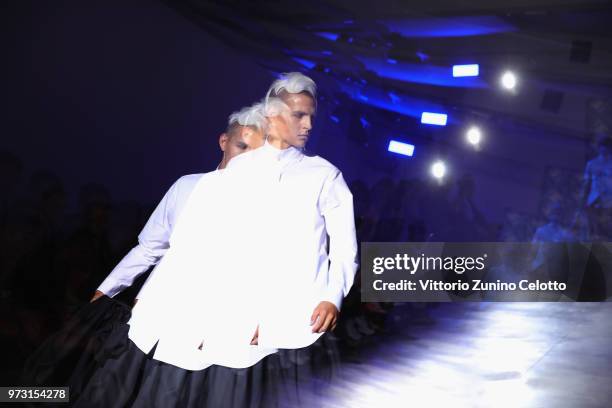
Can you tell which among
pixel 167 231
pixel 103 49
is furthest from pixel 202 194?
pixel 103 49

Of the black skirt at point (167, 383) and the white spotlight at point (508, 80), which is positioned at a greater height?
the white spotlight at point (508, 80)

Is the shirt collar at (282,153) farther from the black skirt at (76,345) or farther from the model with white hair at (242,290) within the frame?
the black skirt at (76,345)

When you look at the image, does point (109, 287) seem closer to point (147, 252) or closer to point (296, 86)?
point (147, 252)

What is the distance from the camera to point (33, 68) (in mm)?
2426

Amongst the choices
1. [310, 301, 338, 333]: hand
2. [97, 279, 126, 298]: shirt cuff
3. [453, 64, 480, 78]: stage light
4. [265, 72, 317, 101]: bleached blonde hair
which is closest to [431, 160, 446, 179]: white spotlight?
[453, 64, 480, 78]: stage light

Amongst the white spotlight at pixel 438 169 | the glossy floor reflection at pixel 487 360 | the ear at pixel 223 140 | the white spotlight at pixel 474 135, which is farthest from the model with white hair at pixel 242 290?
the white spotlight at pixel 474 135

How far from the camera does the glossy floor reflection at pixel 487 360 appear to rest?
2.46 meters

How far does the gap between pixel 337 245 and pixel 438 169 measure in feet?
4.54

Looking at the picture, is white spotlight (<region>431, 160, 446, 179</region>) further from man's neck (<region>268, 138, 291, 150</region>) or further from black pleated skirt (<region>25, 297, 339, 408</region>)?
black pleated skirt (<region>25, 297, 339, 408</region>)

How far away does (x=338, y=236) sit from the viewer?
1819mm

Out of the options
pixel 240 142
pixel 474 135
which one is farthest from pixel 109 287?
pixel 474 135

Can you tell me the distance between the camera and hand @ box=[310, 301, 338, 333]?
171 cm

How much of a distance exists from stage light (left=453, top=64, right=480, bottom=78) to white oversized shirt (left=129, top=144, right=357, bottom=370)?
152cm

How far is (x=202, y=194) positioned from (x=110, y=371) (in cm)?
68
